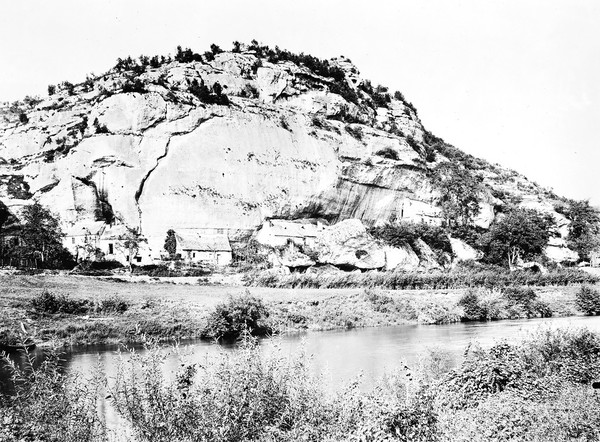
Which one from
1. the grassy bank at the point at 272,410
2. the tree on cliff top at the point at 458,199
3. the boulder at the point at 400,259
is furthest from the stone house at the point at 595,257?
the grassy bank at the point at 272,410

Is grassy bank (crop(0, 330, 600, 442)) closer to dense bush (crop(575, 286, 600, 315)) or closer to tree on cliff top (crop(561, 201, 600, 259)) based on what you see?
dense bush (crop(575, 286, 600, 315))

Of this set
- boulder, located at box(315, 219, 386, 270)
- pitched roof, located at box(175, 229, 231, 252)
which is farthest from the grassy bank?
pitched roof, located at box(175, 229, 231, 252)

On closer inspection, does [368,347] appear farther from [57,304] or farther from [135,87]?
[135,87]

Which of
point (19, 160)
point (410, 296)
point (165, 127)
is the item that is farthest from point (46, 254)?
point (410, 296)

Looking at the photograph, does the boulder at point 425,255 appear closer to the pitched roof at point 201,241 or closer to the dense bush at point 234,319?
the pitched roof at point 201,241

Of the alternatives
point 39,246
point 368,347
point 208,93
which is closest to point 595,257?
point 208,93

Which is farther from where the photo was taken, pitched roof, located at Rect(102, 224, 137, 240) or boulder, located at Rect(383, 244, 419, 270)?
boulder, located at Rect(383, 244, 419, 270)

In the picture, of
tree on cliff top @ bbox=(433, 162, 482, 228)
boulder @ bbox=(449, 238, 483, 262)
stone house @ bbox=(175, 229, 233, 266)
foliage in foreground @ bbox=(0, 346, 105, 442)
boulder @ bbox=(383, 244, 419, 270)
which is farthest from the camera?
tree on cliff top @ bbox=(433, 162, 482, 228)

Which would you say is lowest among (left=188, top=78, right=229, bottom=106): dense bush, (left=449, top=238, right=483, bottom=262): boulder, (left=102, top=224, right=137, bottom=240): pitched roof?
(left=449, top=238, right=483, bottom=262): boulder

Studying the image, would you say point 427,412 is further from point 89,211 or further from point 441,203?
point 441,203

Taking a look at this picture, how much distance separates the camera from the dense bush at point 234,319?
31859 mm

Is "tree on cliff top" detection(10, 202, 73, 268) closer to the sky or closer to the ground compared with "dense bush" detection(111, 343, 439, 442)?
closer to the sky

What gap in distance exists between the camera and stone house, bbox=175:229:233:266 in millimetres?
77375

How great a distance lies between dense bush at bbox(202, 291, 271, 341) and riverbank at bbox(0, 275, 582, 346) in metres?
0.81
